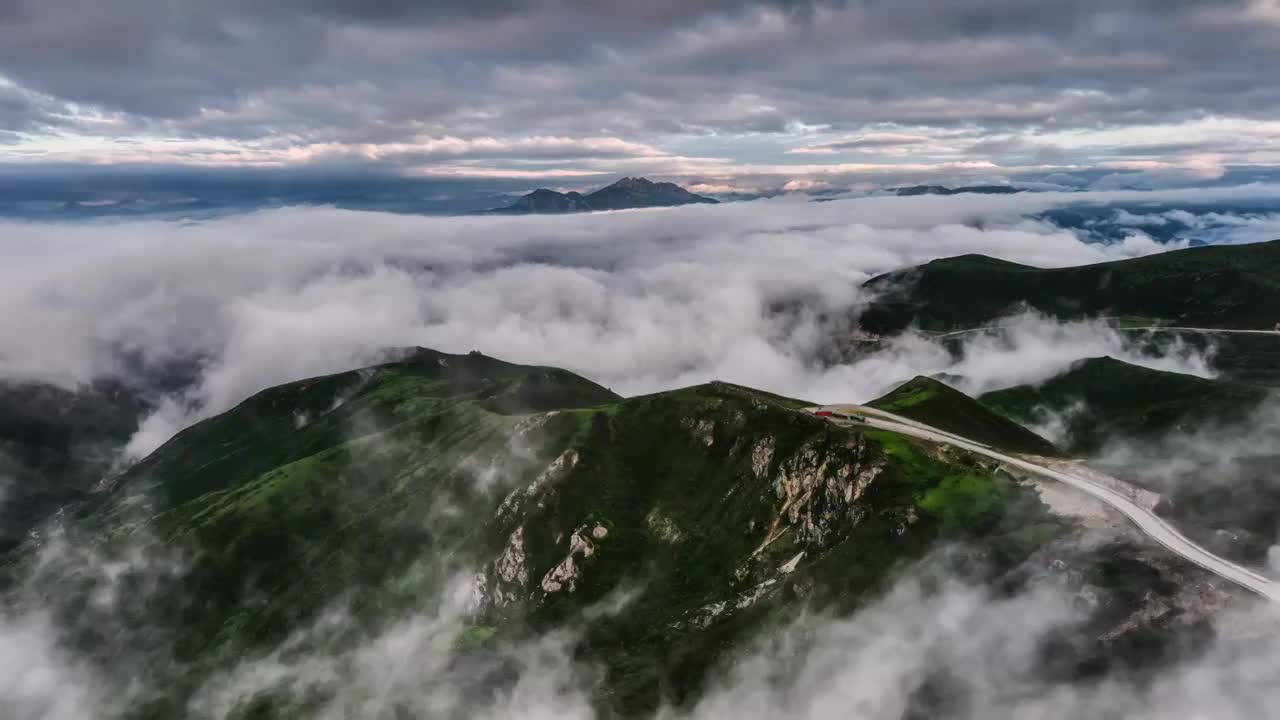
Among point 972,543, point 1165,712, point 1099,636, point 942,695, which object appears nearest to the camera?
point 1165,712

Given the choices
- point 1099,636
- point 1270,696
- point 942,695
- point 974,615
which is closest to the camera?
point 1270,696

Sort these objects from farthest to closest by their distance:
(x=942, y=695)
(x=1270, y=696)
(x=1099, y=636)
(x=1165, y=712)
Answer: (x=942, y=695), (x=1099, y=636), (x=1165, y=712), (x=1270, y=696)

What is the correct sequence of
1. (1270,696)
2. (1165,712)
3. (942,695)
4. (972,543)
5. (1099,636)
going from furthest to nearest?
(972,543) → (942,695) → (1099,636) → (1165,712) → (1270,696)

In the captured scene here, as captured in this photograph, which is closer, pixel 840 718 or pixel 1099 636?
pixel 1099 636

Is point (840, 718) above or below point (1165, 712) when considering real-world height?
below

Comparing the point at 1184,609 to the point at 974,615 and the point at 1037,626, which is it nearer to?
the point at 1037,626

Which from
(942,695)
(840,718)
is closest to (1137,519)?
(942,695)

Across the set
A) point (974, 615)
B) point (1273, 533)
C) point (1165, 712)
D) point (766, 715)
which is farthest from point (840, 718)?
point (1273, 533)

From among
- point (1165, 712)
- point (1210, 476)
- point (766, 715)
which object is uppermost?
point (1210, 476)

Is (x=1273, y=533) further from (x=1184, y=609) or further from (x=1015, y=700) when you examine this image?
(x=1015, y=700)
